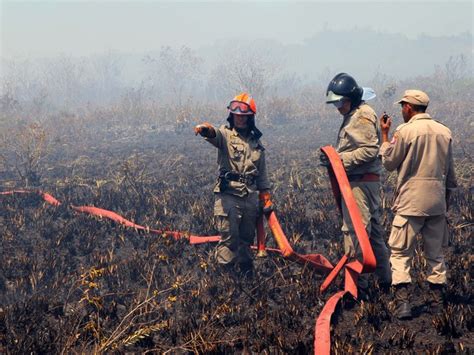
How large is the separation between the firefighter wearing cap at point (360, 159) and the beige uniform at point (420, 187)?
1.20 ft

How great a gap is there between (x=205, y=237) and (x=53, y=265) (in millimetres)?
2263

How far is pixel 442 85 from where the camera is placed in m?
33.5

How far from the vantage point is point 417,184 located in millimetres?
3770

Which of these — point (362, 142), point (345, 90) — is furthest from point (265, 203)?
point (345, 90)

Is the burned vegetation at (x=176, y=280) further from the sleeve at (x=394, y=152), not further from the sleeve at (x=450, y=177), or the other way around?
the sleeve at (x=394, y=152)

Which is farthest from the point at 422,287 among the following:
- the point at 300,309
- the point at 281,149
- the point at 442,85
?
the point at 442,85

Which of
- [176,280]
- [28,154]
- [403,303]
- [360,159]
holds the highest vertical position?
[360,159]

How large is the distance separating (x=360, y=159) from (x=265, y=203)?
1.48 metres

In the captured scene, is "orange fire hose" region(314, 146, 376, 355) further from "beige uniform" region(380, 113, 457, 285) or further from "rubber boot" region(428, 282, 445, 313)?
"rubber boot" region(428, 282, 445, 313)

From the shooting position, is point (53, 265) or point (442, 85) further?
point (442, 85)

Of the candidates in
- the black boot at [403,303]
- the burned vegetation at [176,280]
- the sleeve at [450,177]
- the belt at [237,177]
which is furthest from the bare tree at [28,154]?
the sleeve at [450,177]

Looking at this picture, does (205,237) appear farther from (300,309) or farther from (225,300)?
(300,309)

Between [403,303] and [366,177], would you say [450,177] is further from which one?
[403,303]

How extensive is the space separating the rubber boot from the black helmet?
200 centimetres
